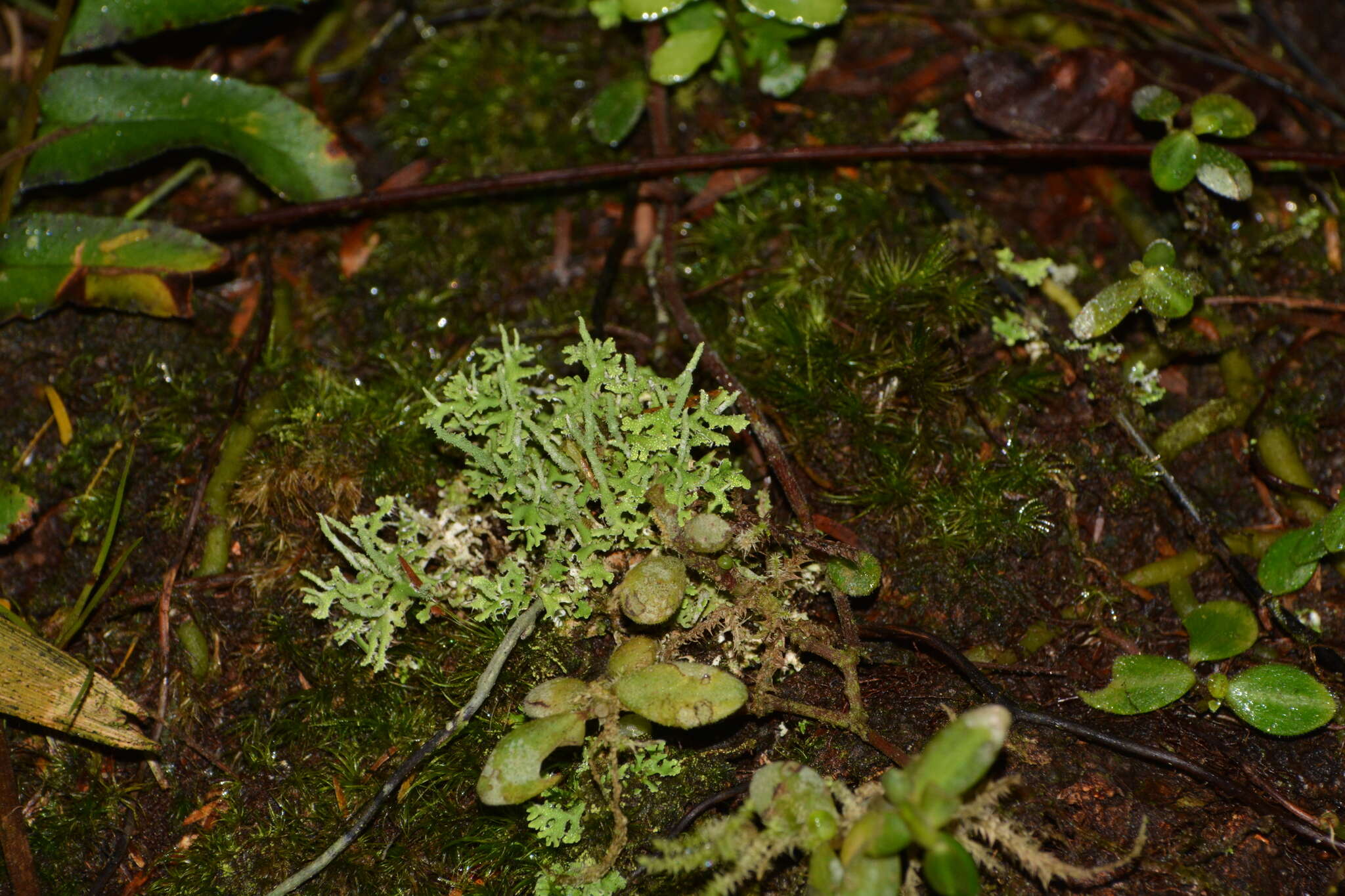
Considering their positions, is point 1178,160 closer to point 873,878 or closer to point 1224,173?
point 1224,173

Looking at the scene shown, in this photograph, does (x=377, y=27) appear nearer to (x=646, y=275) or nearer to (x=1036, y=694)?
(x=646, y=275)

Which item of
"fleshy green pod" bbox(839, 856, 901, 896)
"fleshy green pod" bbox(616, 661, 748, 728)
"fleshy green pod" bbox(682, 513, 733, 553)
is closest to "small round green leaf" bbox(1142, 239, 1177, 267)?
"fleshy green pod" bbox(682, 513, 733, 553)

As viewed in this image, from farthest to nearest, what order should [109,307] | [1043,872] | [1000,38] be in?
1. [1000,38]
2. [109,307]
3. [1043,872]

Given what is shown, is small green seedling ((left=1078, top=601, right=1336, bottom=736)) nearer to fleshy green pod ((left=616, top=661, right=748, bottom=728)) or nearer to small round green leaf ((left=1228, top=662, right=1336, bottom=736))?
small round green leaf ((left=1228, top=662, right=1336, bottom=736))

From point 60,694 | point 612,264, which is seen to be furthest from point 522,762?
point 612,264

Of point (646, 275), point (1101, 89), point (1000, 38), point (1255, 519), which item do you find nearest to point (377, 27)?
point (646, 275)
